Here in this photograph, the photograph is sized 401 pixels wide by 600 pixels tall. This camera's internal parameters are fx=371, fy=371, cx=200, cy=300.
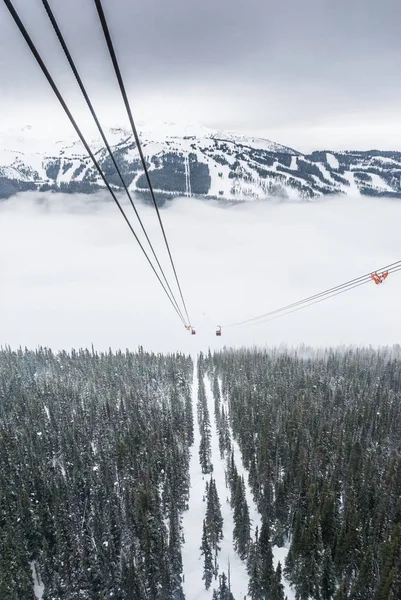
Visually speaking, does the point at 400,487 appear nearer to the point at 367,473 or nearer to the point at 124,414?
the point at 367,473

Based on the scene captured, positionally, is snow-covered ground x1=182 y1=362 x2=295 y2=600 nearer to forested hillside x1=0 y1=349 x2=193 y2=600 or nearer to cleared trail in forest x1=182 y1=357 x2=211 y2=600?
cleared trail in forest x1=182 y1=357 x2=211 y2=600

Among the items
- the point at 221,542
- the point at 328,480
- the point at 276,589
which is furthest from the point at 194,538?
the point at 328,480

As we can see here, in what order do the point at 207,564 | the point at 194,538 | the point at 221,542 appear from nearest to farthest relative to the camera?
the point at 207,564 → the point at 221,542 → the point at 194,538

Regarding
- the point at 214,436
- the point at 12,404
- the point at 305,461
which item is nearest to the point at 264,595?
the point at 305,461

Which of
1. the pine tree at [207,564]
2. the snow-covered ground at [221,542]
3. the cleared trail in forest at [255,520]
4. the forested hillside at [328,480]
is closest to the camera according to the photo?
the forested hillside at [328,480]

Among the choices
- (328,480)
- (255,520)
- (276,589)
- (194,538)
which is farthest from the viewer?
(255,520)

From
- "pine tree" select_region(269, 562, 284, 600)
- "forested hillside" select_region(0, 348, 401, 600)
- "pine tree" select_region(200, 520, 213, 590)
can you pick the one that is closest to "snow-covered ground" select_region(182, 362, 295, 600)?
"forested hillside" select_region(0, 348, 401, 600)

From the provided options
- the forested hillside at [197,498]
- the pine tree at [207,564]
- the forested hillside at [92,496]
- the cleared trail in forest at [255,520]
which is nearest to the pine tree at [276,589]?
the forested hillside at [197,498]

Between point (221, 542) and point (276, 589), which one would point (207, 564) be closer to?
point (221, 542)

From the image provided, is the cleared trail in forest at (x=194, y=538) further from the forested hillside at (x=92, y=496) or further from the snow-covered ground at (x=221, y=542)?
the forested hillside at (x=92, y=496)
